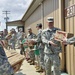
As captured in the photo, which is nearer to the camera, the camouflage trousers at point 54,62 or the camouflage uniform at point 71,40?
the camouflage uniform at point 71,40

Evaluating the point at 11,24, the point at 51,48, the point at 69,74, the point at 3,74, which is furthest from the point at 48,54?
the point at 11,24

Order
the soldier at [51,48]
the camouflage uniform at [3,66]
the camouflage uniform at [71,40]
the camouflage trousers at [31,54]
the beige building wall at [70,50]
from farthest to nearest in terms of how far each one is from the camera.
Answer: the camouflage trousers at [31,54] → the beige building wall at [70,50] → the soldier at [51,48] → the camouflage uniform at [71,40] → the camouflage uniform at [3,66]

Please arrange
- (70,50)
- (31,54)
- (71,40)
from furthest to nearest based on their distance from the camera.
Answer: (31,54)
(70,50)
(71,40)

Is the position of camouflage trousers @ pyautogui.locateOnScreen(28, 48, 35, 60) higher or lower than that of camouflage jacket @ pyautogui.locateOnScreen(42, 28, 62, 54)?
lower

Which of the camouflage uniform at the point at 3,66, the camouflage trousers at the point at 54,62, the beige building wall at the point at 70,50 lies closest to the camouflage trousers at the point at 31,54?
the beige building wall at the point at 70,50

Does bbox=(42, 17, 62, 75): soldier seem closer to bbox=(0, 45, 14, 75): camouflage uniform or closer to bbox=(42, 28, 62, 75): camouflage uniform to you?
bbox=(42, 28, 62, 75): camouflage uniform

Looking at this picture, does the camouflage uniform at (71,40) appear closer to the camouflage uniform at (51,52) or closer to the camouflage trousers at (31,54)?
the camouflage uniform at (51,52)

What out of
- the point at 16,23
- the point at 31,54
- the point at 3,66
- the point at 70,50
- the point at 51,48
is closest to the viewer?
the point at 3,66

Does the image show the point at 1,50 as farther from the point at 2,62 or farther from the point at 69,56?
the point at 69,56

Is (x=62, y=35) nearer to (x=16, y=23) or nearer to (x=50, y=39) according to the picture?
(x=50, y=39)

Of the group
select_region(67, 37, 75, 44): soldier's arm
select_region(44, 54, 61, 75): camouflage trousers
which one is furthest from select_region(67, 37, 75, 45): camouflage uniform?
select_region(44, 54, 61, 75): camouflage trousers

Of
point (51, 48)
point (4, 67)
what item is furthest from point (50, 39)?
point (4, 67)

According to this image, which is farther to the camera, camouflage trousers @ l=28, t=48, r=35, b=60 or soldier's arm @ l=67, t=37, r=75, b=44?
camouflage trousers @ l=28, t=48, r=35, b=60

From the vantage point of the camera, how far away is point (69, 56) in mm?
7879
